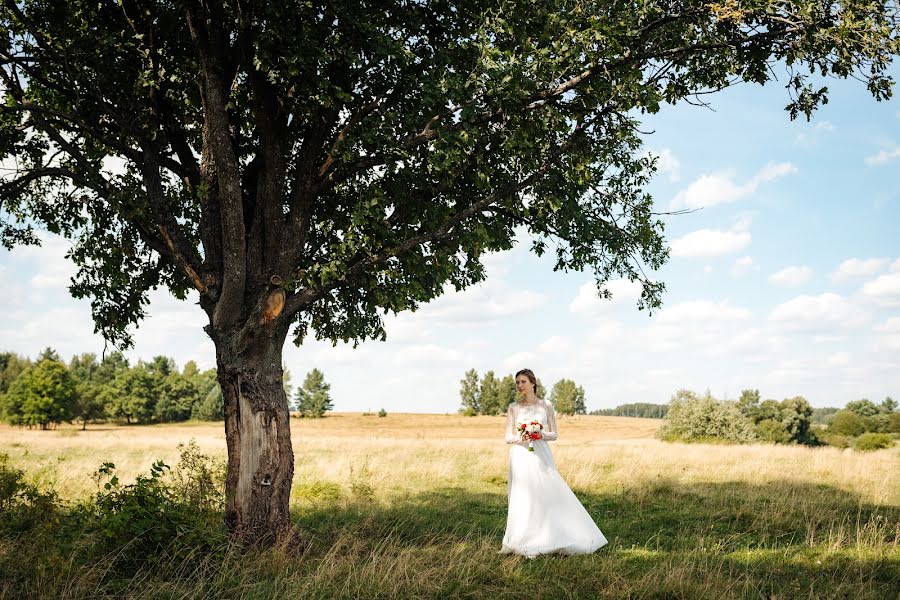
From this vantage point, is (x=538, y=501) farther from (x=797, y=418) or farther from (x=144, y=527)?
(x=797, y=418)

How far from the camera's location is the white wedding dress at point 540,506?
9.93 m

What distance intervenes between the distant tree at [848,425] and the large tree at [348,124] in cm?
7809

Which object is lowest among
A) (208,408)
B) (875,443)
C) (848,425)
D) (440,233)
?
(848,425)

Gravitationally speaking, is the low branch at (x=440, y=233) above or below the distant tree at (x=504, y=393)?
above

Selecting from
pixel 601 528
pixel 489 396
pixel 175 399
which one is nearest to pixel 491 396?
pixel 489 396

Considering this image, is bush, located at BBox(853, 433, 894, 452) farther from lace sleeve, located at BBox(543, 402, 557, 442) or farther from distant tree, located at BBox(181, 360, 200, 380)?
distant tree, located at BBox(181, 360, 200, 380)

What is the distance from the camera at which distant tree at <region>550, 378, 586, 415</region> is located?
12380cm

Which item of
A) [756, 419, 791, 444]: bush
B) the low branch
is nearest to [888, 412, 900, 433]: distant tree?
[756, 419, 791, 444]: bush

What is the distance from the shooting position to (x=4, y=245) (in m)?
12.7

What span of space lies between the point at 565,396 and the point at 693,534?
397 ft

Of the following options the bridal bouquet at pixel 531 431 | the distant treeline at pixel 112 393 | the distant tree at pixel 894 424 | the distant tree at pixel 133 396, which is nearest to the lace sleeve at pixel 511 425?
the bridal bouquet at pixel 531 431

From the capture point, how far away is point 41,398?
2771 inches

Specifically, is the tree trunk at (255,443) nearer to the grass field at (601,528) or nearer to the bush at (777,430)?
the grass field at (601,528)

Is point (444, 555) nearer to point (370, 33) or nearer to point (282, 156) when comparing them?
point (282, 156)
